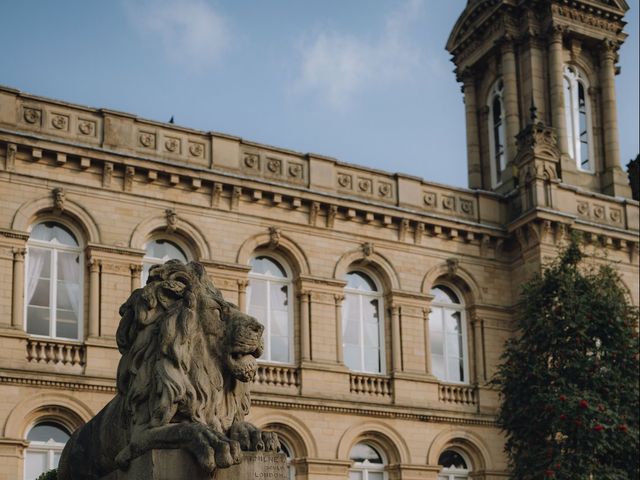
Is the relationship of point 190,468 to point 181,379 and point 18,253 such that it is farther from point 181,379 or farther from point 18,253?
point 18,253

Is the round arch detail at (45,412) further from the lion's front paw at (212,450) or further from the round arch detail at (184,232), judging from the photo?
the lion's front paw at (212,450)

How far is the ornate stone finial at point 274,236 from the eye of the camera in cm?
3095

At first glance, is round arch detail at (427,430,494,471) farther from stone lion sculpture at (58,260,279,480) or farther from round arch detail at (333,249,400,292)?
stone lion sculpture at (58,260,279,480)

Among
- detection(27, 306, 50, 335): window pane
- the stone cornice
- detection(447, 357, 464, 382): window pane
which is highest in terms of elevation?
detection(27, 306, 50, 335): window pane

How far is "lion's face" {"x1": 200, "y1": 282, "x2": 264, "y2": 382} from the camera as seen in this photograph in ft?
28.5

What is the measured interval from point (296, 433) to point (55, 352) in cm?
635

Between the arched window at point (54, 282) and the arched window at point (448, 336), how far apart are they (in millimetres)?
10250

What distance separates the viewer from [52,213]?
28156 mm

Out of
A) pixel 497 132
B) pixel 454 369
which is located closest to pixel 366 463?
pixel 454 369

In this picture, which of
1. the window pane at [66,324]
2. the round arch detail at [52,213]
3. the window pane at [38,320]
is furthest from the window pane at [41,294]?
the round arch detail at [52,213]

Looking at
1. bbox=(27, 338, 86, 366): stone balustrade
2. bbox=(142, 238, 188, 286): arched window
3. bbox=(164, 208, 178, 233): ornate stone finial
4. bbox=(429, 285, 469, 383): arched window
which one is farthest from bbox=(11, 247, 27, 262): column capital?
bbox=(429, 285, 469, 383): arched window

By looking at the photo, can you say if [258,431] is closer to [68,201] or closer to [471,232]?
[68,201]

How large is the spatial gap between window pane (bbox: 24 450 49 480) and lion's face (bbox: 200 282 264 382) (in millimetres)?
19139

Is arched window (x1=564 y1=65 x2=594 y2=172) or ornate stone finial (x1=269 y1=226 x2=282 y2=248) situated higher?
arched window (x1=564 y1=65 x2=594 y2=172)
